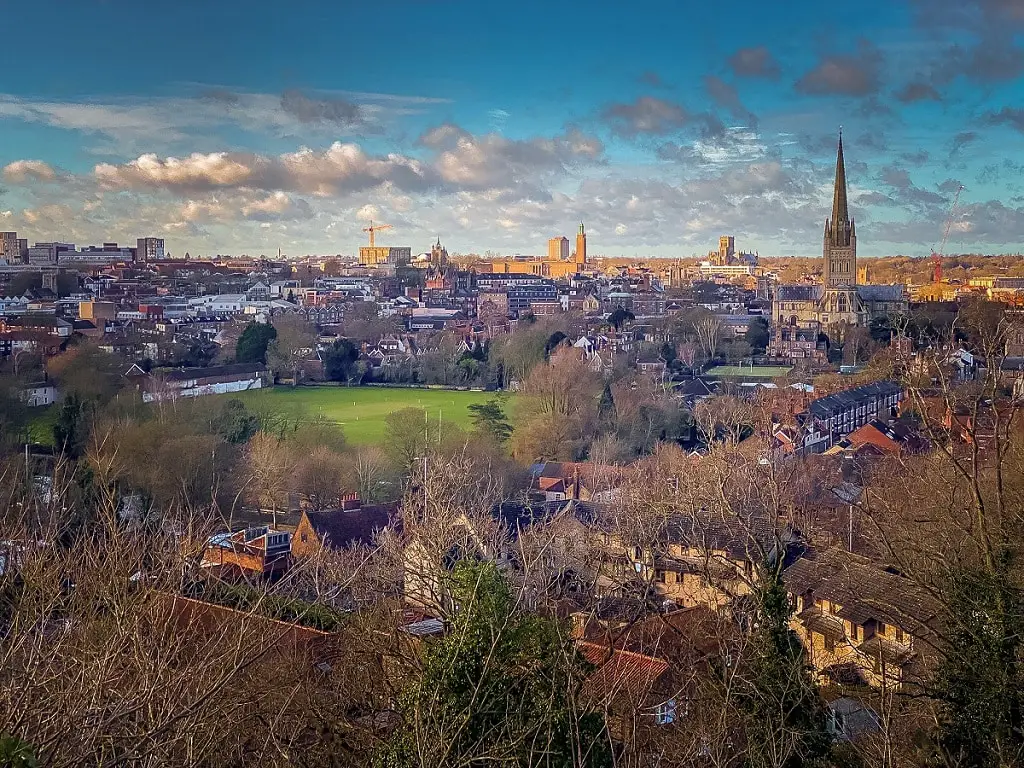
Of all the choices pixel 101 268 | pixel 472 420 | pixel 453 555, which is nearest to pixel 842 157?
pixel 472 420

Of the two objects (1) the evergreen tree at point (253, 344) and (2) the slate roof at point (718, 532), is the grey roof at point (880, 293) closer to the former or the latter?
(1) the evergreen tree at point (253, 344)

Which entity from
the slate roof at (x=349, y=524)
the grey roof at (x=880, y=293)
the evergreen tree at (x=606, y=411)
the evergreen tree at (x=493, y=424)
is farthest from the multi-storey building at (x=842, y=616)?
the grey roof at (x=880, y=293)

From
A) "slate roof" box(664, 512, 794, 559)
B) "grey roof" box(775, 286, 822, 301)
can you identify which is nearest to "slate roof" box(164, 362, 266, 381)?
"slate roof" box(664, 512, 794, 559)

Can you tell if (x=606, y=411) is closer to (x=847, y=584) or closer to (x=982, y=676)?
(x=847, y=584)

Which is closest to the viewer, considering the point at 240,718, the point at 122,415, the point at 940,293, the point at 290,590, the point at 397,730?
the point at 397,730

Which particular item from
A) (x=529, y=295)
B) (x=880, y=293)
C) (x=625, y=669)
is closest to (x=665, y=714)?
(x=625, y=669)

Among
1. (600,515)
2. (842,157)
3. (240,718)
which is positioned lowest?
(600,515)

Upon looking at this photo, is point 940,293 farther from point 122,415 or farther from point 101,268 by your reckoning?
point 101,268
